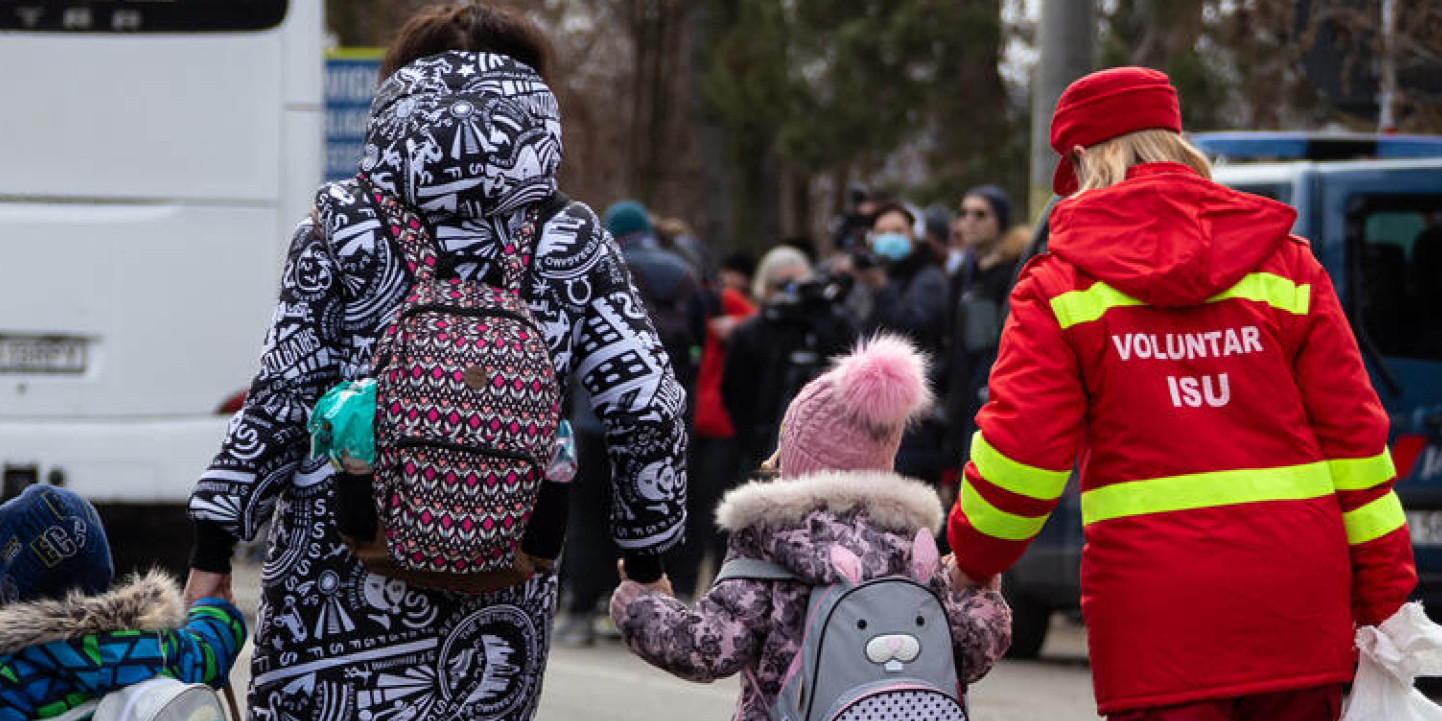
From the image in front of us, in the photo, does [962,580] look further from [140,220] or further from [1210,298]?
[140,220]

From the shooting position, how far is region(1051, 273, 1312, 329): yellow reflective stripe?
13.3 feet

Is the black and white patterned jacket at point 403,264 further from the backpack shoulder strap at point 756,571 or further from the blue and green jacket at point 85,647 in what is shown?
the backpack shoulder strap at point 756,571

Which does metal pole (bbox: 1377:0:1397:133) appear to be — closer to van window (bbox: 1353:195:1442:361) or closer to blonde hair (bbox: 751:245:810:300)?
van window (bbox: 1353:195:1442:361)

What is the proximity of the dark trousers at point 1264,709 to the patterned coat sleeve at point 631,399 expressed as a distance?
0.88 meters

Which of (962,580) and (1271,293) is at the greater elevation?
(1271,293)

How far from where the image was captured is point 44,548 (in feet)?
13.7

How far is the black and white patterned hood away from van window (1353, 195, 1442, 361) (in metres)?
5.27

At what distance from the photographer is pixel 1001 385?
4.08 m

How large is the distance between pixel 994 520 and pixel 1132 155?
26.8 inches

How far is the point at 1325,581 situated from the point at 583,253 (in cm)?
134

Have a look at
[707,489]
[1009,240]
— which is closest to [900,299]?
[1009,240]

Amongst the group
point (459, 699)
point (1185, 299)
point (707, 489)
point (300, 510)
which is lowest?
point (707, 489)

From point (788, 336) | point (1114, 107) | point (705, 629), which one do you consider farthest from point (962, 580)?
point (788, 336)

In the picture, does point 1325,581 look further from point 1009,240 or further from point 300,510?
point 1009,240
